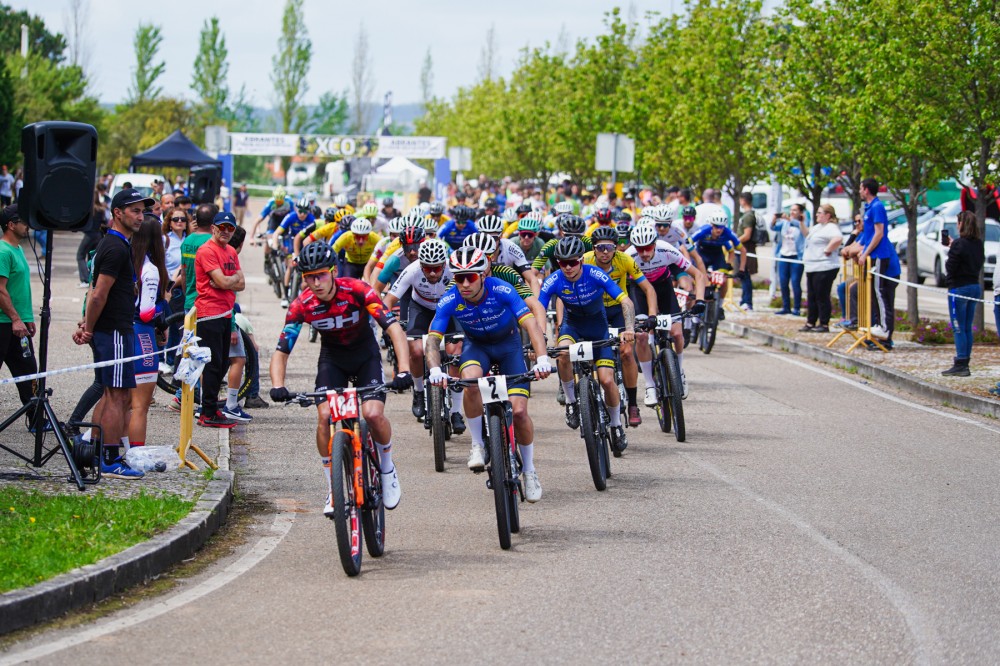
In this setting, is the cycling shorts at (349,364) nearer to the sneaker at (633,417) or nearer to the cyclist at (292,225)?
the sneaker at (633,417)

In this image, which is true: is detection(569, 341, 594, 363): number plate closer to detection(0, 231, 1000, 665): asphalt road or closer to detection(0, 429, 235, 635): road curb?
detection(0, 231, 1000, 665): asphalt road

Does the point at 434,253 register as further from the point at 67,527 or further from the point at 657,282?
the point at 657,282

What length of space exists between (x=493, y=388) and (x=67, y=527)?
2546 mm

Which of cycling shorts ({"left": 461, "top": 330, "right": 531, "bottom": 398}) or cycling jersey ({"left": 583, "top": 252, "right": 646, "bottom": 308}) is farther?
cycling jersey ({"left": 583, "top": 252, "right": 646, "bottom": 308})

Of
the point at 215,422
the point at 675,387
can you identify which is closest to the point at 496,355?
the point at 675,387

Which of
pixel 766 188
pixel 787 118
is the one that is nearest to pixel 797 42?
pixel 787 118

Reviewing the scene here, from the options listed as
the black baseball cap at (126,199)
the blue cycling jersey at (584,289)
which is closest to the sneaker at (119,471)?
the black baseball cap at (126,199)

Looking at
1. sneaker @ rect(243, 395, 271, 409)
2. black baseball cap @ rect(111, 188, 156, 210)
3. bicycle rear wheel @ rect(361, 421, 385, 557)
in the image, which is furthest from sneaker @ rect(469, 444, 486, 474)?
sneaker @ rect(243, 395, 271, 409)

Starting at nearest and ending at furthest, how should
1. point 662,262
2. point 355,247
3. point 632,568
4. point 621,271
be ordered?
1. point 632,568
2. point 621,271
3. point 662,262
4. point 355,247

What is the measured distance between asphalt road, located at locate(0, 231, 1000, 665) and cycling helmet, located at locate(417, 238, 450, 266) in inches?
64.2

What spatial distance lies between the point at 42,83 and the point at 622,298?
151 ft

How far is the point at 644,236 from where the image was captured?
13.4 metres

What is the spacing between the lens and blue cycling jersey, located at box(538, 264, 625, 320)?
11055 mm

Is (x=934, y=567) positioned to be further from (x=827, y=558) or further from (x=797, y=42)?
(x=797, y=42)
